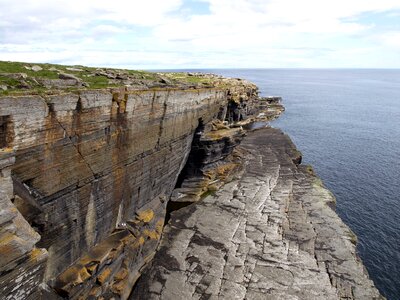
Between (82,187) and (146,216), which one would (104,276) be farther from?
(146,216)

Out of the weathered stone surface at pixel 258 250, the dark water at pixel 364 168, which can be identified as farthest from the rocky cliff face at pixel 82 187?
the dark water at pixel 364 168

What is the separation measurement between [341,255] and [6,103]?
80.5 feet

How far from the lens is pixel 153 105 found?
27.6 m

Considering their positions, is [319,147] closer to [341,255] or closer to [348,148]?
[348,148]

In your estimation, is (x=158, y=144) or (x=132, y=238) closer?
(x=132, y=238)

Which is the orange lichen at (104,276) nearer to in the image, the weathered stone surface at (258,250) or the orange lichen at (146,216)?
the weathered stone surface at (258,250)

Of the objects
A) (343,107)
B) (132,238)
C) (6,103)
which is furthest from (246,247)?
(343,107)

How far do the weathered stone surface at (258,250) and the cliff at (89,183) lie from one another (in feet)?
1.15

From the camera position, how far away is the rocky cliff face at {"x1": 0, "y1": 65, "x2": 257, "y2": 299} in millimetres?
14281

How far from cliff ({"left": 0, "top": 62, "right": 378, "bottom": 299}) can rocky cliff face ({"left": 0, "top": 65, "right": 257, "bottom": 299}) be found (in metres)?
0.06

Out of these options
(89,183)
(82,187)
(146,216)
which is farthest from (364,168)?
(82,187)

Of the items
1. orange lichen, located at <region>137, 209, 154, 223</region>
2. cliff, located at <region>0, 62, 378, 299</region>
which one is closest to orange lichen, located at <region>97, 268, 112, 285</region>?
cliff, located at <region>0, 62, 378, 299</region>

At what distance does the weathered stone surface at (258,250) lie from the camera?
2261 cm

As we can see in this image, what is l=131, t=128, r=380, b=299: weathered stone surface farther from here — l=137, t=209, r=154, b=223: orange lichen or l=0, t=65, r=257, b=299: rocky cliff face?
l=0, t=65, r=257, b=299: rocky cliff face
